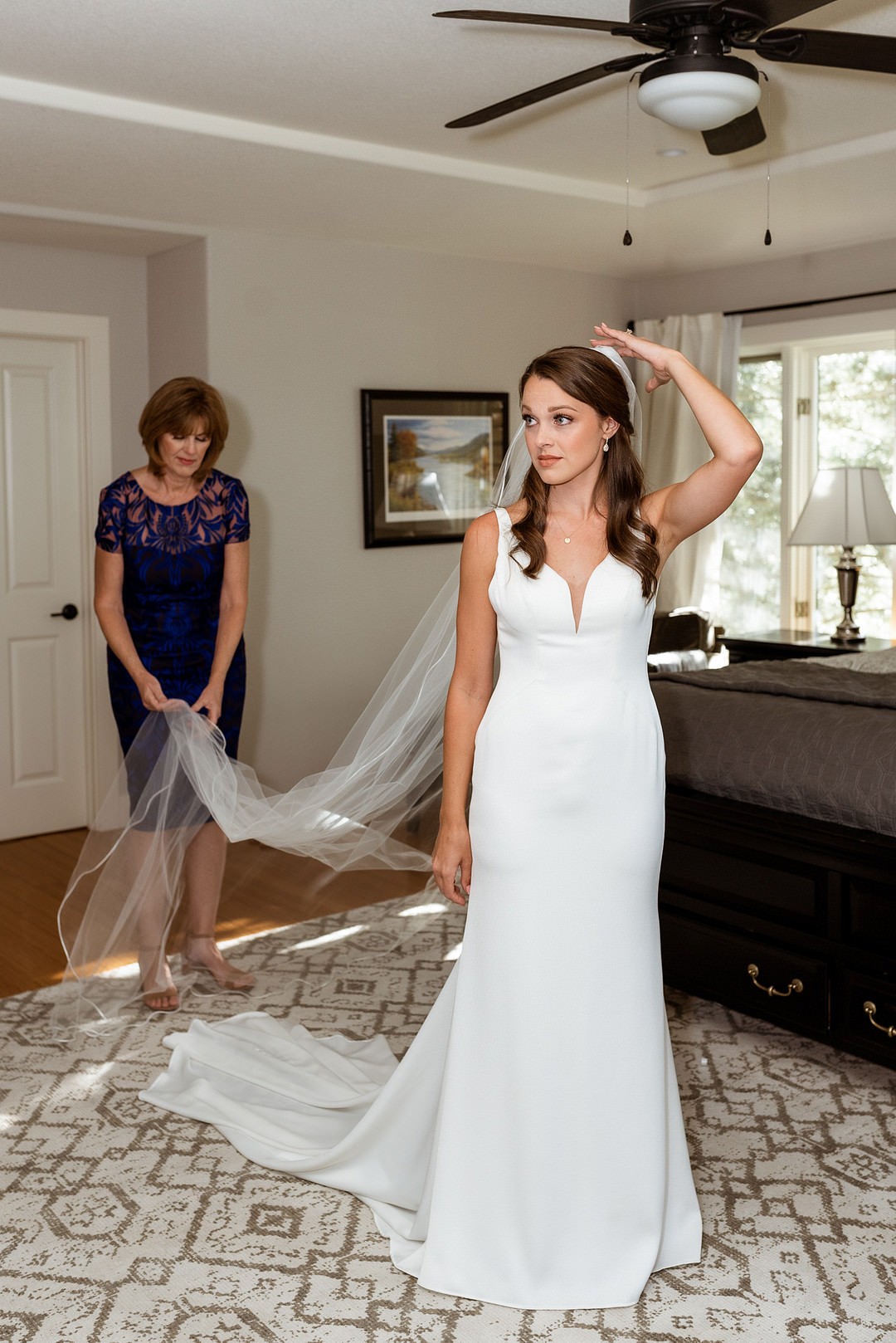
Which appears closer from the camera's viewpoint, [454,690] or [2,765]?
[454,690]

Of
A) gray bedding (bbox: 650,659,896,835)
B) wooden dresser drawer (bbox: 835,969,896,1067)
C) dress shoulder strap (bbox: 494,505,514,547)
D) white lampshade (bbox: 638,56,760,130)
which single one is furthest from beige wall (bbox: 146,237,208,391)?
wooden dresser drawer (bbox: 835,969,896,1067)

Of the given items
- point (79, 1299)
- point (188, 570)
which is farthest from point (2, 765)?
point (79, 1299)

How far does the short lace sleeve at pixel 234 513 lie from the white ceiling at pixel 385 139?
42.5 inches

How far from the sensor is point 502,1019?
87.4 inches

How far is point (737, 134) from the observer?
302cm

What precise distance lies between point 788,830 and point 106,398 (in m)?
3.63

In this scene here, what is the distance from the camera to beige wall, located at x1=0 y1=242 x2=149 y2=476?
17.1ft

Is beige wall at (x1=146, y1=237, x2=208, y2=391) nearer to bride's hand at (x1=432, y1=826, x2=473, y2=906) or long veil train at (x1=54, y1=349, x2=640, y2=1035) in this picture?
long veil train at (x1=54, y1=349, x2=640, y2=1035)

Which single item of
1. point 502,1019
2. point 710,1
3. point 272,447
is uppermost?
point 710,1

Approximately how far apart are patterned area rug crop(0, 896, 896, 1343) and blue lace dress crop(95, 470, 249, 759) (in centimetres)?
94

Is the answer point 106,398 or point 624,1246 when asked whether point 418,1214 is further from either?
point 106,398

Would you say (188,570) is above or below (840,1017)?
above

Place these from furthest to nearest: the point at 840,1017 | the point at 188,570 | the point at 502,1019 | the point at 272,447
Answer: the point at 272,447
the point at 188,570
the point at 840,1017
the point at 502,1019

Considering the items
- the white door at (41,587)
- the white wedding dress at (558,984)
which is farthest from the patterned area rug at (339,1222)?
the white door at (41,587)
